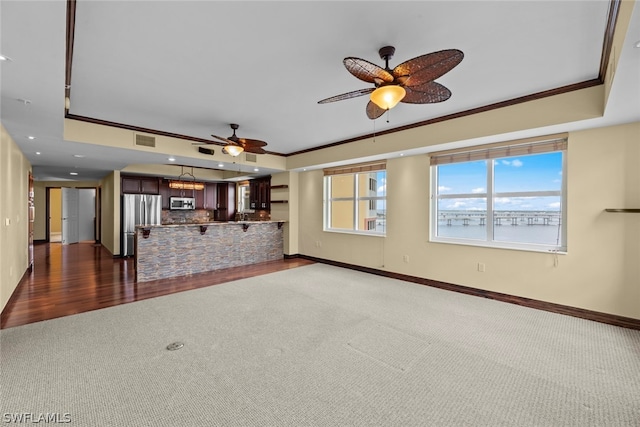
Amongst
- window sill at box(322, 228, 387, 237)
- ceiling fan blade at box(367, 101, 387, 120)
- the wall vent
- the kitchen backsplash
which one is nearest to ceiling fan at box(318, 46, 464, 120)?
ceiling fan blade at box(367, 101, 387, 120)

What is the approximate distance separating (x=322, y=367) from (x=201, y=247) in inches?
173

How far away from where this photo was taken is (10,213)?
374 centimetres

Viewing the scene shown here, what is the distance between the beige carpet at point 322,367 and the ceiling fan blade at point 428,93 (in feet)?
7.67

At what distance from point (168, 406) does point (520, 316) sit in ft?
12.7

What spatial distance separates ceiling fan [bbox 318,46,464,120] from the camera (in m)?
1.97

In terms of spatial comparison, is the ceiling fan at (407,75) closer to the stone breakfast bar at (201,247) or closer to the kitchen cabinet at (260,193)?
the stone breakfast bar at (201,247)

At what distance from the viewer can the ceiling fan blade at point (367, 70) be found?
80.0 inches

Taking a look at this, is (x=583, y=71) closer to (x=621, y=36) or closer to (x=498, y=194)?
(x=621, y=36)

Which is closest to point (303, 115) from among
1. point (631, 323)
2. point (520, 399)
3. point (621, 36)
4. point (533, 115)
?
point (533, 115)

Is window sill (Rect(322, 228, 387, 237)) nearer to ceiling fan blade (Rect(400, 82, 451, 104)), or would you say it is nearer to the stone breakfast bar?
the stone breakfast bar

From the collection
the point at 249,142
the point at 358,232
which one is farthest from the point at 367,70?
the point at 358,232

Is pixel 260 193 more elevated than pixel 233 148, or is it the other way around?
pixel 233 148

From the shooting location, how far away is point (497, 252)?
4195 mm

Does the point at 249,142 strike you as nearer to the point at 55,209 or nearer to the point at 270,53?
the point at 270,53
